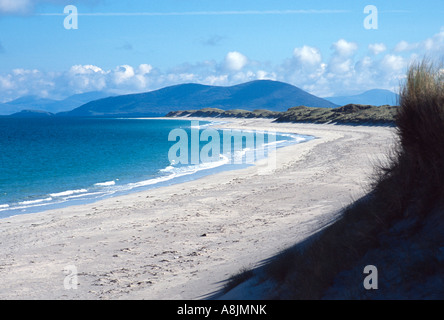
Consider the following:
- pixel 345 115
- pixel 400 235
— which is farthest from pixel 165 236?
pixel 345 115

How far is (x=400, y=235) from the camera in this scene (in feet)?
16.2

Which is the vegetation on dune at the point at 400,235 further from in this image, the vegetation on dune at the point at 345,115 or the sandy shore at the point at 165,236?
the vegetation on dune at the point at 345,115

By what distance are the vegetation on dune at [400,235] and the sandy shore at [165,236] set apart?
178cm

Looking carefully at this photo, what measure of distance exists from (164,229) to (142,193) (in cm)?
707

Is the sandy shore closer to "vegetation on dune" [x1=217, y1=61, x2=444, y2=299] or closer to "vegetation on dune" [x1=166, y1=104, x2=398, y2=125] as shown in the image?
"vegetation on dune" [x1=217, y1=61, x2=444, y2=299]

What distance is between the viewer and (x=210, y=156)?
33219 millimetres

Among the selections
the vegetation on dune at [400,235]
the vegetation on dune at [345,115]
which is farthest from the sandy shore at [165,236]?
the vegetation on dune at [345,115]

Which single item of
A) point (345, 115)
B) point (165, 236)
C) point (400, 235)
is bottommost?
point (165, 236)

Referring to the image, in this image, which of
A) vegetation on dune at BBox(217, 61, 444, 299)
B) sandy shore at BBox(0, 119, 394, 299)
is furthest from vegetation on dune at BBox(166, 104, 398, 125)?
vegetation on dune at BBox(217, 61, 444, 299)

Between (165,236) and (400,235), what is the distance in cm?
652

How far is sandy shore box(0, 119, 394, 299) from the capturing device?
719 cm

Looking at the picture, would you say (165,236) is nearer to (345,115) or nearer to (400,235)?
(400,235)
